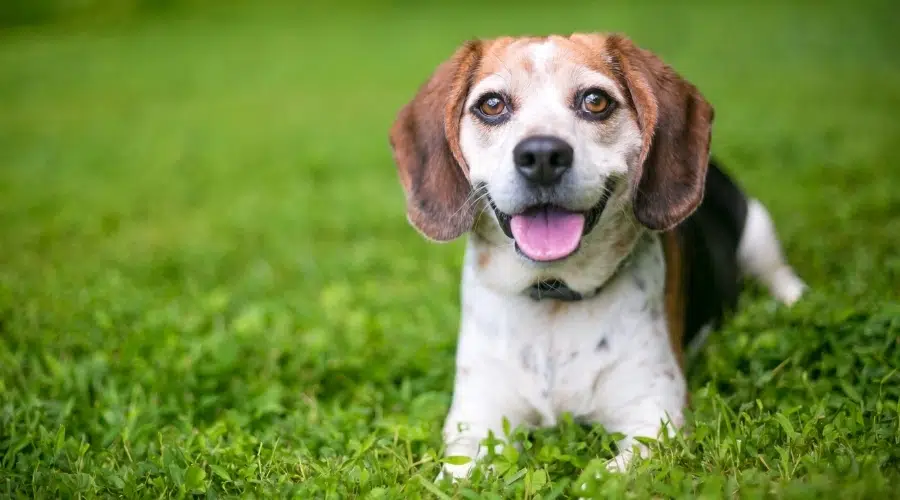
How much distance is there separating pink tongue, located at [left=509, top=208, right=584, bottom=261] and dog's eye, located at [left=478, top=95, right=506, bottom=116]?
444 millimetres

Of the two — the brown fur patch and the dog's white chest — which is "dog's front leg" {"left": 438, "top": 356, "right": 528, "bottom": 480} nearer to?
the dog's white chest

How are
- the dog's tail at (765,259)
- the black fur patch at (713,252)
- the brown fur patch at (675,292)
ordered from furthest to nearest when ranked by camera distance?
the dog's tail at (765,259), the black fur patch at (713,252), the brown fur patch at (675,292)

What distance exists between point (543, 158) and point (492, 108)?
1.52 feet

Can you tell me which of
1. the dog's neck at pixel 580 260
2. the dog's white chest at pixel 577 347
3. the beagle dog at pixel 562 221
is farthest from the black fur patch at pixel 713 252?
the dog's neck at pixel 580 260

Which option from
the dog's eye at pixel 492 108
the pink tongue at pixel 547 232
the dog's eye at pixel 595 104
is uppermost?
the dog's eye at pixel 595 104

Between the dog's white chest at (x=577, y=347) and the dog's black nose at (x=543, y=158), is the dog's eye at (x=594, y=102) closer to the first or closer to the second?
the dog's black nose at (x=543, y=158)

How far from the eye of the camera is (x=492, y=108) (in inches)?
133

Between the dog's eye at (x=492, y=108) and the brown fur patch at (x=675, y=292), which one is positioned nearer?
the dog's eye at (x=492, y=108)

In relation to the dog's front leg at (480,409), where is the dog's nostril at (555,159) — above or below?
above

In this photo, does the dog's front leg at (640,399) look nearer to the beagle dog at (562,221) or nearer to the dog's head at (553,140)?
the beagle dog at (562,221)

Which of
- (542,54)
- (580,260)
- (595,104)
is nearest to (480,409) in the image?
(580,260)

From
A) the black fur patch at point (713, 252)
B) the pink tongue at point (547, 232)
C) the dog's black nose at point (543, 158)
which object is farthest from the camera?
the black fur patch at point (713, 252)

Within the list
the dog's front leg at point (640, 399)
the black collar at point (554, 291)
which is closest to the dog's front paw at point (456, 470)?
the dog's front leg at point (640, 399)

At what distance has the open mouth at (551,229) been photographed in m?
3.18
